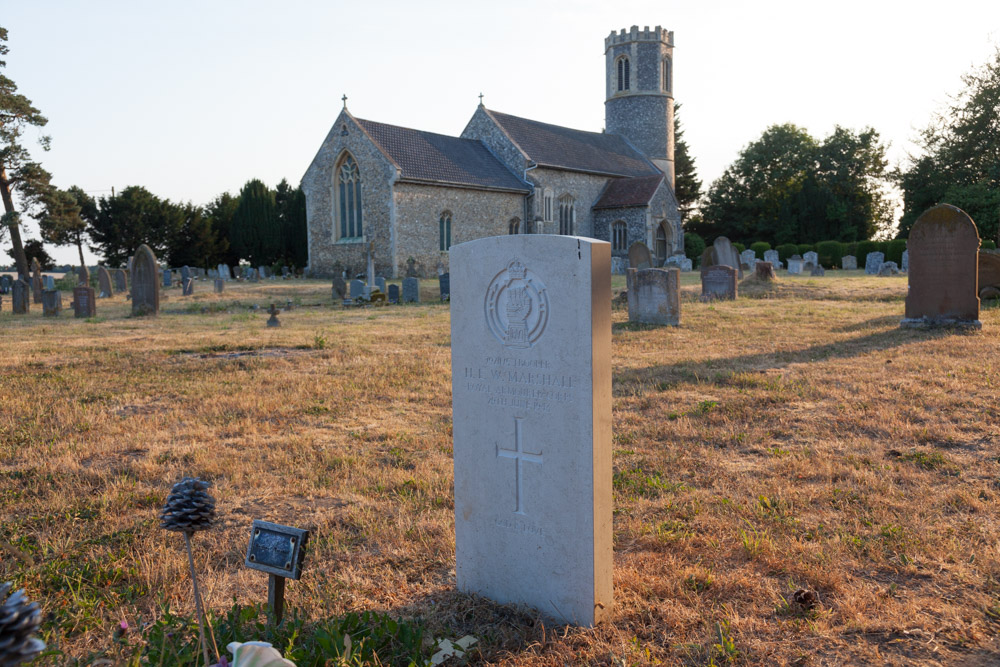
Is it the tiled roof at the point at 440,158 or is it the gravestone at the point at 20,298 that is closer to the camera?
the gravestone at the point at 20,298

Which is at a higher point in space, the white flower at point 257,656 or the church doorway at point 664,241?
the church doorway at point 664,241

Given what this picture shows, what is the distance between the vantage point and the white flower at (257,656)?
163 centimetres

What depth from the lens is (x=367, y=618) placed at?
9.17 feet

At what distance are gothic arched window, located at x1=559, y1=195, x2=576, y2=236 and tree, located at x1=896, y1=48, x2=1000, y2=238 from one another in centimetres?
1813

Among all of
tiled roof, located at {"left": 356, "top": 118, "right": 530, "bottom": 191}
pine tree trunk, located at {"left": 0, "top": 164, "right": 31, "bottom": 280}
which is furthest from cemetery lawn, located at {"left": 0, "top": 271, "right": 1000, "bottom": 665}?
pine tree trunk, located at {"left": 0, "top": 164, "right": 31, "bottom": 280}

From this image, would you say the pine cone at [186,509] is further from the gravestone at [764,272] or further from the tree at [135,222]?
the tree at [135,222]

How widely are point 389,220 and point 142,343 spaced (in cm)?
1877

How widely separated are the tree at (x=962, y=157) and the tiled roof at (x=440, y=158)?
22465 millimetres

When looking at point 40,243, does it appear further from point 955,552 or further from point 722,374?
point 955,552

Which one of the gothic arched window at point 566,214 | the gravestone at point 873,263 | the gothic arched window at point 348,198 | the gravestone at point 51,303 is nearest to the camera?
the gravestone at point 51,303

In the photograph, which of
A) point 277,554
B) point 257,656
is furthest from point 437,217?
point 257,656

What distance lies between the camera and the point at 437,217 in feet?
102

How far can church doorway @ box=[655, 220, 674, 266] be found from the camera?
122 ft

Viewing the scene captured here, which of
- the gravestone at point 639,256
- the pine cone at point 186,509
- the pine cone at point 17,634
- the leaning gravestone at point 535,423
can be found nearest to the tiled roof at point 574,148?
the gravestone at point 639,256
